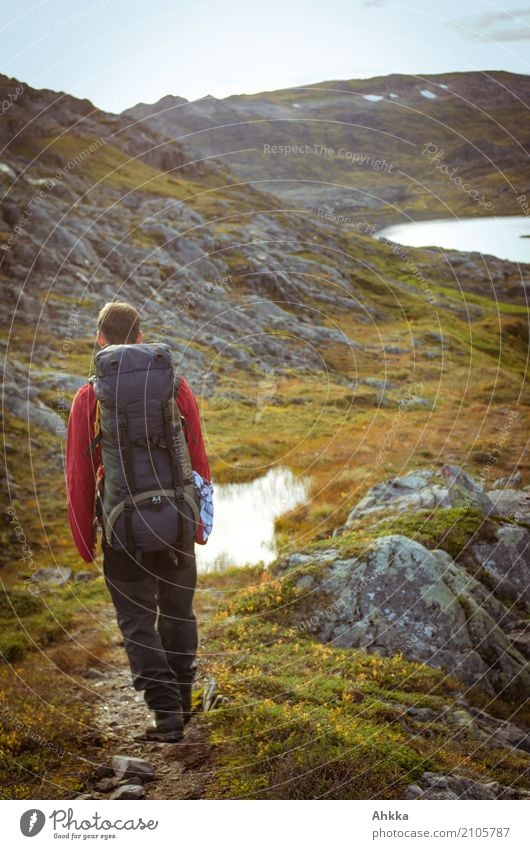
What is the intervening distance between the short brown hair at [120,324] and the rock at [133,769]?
3.15 metres

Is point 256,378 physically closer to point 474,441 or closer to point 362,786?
point 474,441

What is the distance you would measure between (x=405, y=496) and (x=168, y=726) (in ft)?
17.9

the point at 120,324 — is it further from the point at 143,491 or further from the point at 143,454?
the point at 143,491

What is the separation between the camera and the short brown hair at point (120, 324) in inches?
206

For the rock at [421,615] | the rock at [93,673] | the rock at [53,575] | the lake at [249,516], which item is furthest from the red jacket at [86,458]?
the rock at [53,575]

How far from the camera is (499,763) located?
17.8 ft

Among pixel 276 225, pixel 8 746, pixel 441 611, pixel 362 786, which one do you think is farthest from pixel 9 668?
pixel 276 225

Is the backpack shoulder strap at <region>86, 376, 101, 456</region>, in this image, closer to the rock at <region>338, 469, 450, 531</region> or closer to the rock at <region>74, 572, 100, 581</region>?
the rock at <region>338, 469, 450, 531</region>

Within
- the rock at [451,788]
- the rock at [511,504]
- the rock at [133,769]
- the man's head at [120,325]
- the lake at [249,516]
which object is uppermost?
the man's head at [120,325]

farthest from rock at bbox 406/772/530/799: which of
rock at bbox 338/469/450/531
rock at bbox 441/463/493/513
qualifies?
rock at bbox 338/469/450/531

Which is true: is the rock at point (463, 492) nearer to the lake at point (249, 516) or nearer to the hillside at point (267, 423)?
the hillside at point (267, 423)

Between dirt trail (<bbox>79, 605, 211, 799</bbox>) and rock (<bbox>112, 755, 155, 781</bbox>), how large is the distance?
7 cm

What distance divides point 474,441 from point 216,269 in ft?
95.6

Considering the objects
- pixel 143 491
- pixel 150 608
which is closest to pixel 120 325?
pixel 143 491
